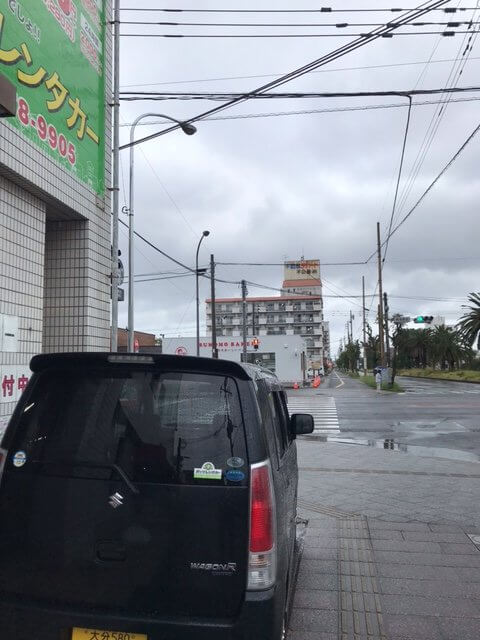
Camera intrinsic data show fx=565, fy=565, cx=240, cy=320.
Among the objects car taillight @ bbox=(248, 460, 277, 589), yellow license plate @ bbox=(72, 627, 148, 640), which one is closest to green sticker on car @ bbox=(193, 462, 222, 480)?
car taillight @ bbox=(248, 460, 277, 589)

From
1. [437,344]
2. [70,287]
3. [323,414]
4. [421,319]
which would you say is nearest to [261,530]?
[70,287]

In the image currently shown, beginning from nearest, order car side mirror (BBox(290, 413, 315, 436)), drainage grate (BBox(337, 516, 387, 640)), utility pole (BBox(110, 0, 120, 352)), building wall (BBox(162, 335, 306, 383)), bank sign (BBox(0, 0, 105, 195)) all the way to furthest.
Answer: drainage grate (BBox(337, 516, 387, 640))
car side mirror (BBox(290, 413, 315, 436))
bank sign (BBox(0, 0, 105, 195))
utility pole (BBox(110, 0, 120, 352))
building wall (BBox(162, 335, 306, 383))

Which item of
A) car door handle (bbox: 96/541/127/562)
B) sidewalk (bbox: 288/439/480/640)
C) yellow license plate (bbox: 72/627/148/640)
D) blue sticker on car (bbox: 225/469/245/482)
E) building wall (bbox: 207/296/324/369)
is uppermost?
building wall (bbox: 207/296/324/369)

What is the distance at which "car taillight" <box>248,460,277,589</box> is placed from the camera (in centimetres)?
263

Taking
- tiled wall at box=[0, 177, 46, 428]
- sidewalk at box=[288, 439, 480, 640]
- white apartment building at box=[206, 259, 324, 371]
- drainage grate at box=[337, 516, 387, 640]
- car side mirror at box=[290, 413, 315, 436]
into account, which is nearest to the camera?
drainage grate at box=[337, 516, 387, 640]

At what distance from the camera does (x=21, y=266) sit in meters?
7.04

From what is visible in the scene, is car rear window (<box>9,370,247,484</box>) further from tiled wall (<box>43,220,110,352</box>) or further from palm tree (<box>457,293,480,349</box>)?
palm tree (<box>457,293,480,349</box>)

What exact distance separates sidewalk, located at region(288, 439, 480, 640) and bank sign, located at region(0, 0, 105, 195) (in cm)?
573

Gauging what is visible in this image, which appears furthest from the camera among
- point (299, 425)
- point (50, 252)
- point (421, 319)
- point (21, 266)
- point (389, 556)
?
point (421, 319)

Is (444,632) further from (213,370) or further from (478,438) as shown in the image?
(478,438)

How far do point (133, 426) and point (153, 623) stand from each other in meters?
0.90

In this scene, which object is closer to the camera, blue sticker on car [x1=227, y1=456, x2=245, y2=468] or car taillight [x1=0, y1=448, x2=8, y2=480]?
→ blue sticker on car [x1=227, y1=456, x2=245, y2=468]

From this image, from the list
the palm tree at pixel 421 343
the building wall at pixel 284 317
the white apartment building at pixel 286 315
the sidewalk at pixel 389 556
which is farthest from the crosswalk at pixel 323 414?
the white apartment building at pixel 286 315

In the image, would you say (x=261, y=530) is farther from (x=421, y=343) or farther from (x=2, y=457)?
(x=421, y=343)
